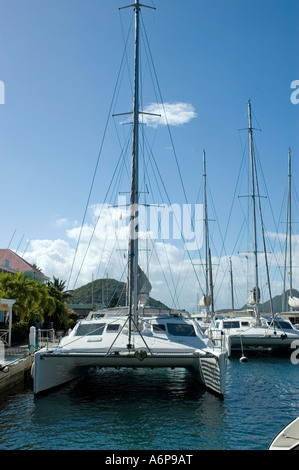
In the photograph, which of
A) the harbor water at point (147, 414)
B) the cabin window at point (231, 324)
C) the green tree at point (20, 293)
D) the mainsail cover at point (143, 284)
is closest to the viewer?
the harbor water at point (147, 414)

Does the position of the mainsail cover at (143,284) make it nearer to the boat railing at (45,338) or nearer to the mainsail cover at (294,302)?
the boat railing at (45,338)

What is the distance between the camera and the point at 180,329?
54.1 ft

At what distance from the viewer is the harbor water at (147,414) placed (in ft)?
31.1

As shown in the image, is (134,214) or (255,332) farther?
(255,332)

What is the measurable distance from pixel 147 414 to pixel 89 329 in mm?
5410

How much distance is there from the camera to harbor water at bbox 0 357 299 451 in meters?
9.48

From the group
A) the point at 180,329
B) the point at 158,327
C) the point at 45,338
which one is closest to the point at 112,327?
the point at 158,327

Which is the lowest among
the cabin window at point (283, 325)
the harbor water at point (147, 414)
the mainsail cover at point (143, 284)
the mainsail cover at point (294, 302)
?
the harbor water at point (147, 414)

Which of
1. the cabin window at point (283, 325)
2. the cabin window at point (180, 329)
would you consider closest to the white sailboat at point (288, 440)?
the cabin window at point (180, 329)

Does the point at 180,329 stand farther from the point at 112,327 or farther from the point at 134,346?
the point at 134,346

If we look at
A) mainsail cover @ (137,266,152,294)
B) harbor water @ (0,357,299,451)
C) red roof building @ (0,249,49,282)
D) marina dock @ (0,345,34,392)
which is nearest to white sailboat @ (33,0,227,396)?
harbor water @ (0,357,299,451)

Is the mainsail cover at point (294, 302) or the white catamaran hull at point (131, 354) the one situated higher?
the mainsail cover at point (294, 302)
